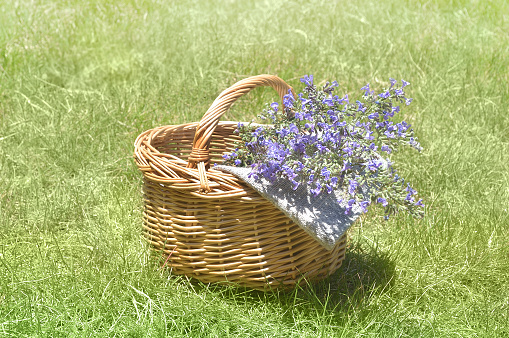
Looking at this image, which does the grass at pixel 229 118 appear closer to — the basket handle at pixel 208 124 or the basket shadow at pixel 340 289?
the basket shadow at pixel 340 289

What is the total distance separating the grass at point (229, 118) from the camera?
1.85 meters

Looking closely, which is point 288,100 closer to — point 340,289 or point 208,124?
point 208,124

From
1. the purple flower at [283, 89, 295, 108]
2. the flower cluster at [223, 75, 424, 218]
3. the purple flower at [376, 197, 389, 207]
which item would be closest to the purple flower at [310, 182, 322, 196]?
the flower cluster at [223, 75, 424, 218]

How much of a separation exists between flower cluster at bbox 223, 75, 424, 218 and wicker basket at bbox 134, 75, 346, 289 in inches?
6.2

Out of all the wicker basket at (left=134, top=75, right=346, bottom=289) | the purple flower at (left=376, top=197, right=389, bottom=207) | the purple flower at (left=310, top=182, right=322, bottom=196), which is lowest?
the wicker basket at (left=134, top=75, right=346, bottom=289)

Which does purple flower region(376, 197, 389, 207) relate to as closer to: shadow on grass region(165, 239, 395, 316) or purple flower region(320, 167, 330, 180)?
purple flower region(320, 167, 330, 180)

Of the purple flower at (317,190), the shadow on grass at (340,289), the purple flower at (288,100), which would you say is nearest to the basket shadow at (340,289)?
the shadow on grass at (340,289)

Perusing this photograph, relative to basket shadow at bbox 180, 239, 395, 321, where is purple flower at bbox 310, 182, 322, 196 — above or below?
above

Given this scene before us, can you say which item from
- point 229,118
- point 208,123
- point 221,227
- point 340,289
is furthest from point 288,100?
point 229,118

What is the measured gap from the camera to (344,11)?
434 centimetres

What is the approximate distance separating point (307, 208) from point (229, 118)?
63.2 inches

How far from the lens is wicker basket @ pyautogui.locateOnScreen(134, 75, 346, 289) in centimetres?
178

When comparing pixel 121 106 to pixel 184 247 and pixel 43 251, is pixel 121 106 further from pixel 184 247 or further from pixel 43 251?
pixel 184 247

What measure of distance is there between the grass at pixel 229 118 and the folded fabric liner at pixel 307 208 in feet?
0.85
